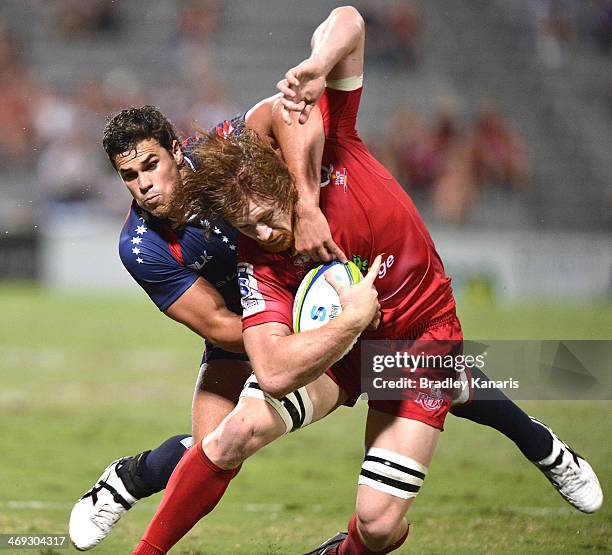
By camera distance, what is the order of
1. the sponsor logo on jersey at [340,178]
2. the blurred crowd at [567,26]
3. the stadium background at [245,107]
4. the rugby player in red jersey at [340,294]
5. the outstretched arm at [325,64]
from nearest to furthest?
the outstretched arm at [325,64] → the rugby player in red jersey at [340,294] → the sponsor logo on jersey at [340,178] → the stadium background at [245,107] → the blurred crowd at [567,26]

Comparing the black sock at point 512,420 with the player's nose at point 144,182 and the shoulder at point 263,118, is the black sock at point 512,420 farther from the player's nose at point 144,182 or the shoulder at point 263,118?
the player's nose at point 144,182

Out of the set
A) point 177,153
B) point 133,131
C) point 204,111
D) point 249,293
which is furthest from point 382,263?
point 204,111

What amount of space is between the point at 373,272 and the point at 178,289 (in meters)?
0.93

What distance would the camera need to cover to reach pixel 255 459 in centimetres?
699

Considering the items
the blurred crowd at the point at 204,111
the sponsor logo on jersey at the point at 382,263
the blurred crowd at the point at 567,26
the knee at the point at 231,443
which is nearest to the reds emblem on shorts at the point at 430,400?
the sponsor logo on jersey at the point at 382,263

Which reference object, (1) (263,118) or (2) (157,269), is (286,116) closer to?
(1) (263,118)

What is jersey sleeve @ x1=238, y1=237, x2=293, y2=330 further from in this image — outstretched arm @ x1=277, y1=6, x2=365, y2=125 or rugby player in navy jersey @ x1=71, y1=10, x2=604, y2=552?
outstretched arm @ x1=277, y1=6, x2=365, y2=125

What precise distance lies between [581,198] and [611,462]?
1050 cm

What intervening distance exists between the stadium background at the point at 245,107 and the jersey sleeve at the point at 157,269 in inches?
113

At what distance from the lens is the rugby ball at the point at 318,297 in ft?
13.4

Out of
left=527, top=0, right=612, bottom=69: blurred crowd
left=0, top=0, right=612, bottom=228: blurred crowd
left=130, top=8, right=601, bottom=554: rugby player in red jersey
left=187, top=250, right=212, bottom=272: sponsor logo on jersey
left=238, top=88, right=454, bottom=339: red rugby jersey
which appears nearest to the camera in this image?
left=130, top=8, right=601, bottom=554: rugby player in red jersey

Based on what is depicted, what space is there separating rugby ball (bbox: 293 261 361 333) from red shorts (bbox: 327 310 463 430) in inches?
17.3

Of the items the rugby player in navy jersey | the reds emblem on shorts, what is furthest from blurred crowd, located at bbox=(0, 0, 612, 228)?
the reds emblem on shorts

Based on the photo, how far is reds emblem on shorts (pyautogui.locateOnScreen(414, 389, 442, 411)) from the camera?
4.44m
